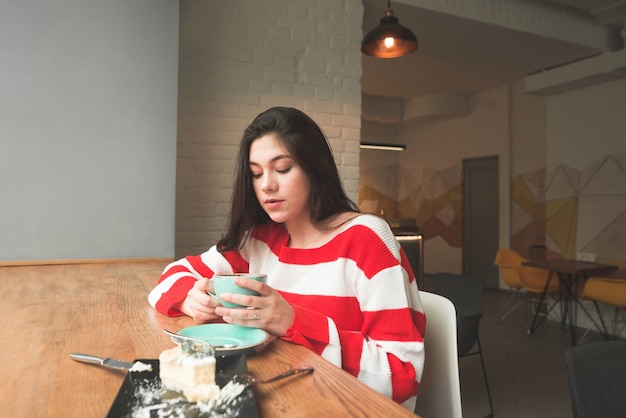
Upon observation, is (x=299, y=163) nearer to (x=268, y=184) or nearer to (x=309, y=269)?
(x=268, y=184)

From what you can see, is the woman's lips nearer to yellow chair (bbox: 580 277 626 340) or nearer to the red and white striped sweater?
the red and white striped sweater

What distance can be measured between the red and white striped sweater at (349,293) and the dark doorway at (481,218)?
660 centimetres

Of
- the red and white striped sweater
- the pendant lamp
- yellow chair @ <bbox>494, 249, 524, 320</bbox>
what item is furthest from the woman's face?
yellow chair @ <bbox>494, 249, 524, 320</bbox>

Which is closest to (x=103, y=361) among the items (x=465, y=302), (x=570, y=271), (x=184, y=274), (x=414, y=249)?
(x=184, y=274)

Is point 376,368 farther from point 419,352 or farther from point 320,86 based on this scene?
point 320,86

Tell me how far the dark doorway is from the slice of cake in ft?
23.6

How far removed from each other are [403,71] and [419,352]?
6063 mm

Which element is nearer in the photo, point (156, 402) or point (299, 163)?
point (156, 402)

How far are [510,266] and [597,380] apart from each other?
4617 millimetres

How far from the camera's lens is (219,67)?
3.27 m

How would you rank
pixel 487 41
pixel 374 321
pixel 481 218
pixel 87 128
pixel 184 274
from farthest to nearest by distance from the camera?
1. pixel 481 218
2. pixel 487 41
3. pixel 87 128
4. pixel 184 274
5. pixel 374 321

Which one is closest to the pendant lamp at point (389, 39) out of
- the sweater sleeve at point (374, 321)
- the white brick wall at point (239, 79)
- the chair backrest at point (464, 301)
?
the white brick wall at point (239, 79)

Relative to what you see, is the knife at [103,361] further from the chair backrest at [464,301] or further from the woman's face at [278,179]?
the chair backrest at [464,301]

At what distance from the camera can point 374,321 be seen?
1.00 meters
